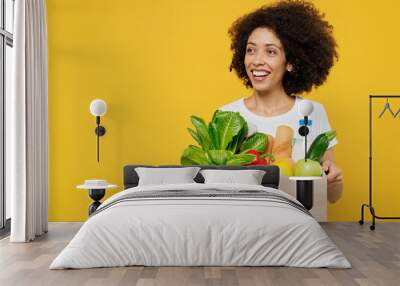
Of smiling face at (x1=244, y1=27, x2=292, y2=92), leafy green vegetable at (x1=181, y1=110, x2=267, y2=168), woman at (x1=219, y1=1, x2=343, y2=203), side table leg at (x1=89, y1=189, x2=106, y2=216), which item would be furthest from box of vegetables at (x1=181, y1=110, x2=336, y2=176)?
side table leg at (x1=89, y1=189, x2=106, y2=216)

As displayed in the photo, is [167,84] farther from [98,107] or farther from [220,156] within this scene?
[220,156]

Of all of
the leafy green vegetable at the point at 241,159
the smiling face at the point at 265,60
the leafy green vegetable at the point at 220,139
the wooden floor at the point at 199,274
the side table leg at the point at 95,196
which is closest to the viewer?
the wooden floor at the point at 199,274

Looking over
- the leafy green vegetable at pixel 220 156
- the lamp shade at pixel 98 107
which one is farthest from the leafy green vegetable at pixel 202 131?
the lamp shade at pixel 98 107

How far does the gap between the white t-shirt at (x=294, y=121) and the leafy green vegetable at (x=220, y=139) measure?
157mm

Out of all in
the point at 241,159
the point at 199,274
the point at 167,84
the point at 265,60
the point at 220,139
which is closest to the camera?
the point at 199,274

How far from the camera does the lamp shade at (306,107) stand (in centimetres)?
695

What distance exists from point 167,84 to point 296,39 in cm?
165

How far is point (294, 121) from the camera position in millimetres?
7121

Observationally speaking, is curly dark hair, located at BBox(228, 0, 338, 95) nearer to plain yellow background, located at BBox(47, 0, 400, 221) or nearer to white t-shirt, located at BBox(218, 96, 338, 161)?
plain yellow background, located at BBox(47, 0, 400, 221)

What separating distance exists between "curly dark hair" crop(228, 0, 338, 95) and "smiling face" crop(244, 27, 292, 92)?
52 mm

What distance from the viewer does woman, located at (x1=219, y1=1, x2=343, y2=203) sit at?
23.1ft

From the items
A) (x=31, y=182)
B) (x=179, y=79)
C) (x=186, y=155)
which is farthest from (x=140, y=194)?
(x=179, y=79)

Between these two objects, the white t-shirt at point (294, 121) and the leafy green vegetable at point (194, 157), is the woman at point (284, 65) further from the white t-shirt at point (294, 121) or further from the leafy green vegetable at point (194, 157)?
the leafy green vegetable at point (194, 157)

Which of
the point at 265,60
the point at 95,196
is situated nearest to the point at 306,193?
the point at 265,60
